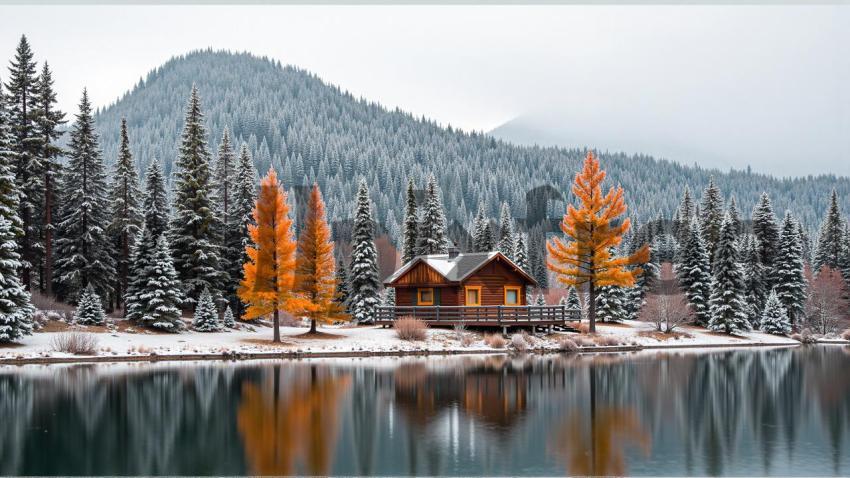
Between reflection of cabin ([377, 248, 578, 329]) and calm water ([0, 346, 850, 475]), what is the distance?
1641 cm

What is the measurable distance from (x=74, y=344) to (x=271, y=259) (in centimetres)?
1189

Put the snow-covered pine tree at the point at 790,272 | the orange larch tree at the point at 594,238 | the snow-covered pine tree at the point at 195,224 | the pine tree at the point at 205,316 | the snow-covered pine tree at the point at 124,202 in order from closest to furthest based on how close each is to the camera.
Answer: the pine tree at the point at 205,316 < the snow-covered pine tree at the point at 195,224 < the snow-covered pine tree at the point at 124,202 < the orange larch tree at the point at 594,238 < the snow-covered pine tree at the point at 790,272

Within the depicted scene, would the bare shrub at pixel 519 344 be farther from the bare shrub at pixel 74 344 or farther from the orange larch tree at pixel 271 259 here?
the bare shrub at pixel 74 344

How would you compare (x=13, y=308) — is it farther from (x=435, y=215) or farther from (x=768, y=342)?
(x=768, y=342)

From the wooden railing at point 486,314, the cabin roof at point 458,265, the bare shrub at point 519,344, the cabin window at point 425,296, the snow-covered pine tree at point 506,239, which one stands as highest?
the snow-covered pine tree at point 506,239

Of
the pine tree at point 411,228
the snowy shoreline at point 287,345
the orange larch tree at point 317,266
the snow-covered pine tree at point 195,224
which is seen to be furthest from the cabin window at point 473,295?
the snow-covered pine tree at point 195,224

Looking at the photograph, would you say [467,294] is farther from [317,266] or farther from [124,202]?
[124,202]

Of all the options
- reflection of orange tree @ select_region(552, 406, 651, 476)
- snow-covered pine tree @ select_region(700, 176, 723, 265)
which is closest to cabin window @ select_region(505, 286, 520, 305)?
reflection of orange tree @ select_region(552, 406, 651, 476)

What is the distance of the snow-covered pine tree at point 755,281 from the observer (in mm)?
70750

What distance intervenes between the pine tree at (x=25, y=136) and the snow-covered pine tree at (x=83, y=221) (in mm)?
2661

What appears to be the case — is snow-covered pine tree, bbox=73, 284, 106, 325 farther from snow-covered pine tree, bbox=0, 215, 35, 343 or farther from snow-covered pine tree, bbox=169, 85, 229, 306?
snow-covered pine tree, bbox=169, 85, 229, 306

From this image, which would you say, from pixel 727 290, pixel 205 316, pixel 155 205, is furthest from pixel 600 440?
pixel 727 290

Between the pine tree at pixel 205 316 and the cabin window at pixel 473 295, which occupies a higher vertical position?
the cabin window at pixel 473 295

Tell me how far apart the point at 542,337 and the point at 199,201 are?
24.5 meters
